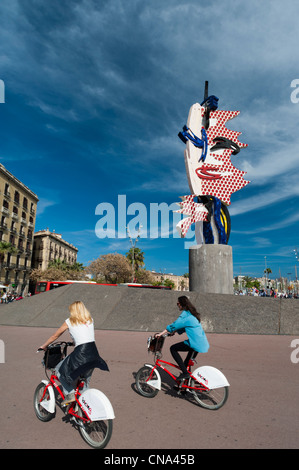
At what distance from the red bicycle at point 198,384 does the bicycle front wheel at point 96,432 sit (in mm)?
1622

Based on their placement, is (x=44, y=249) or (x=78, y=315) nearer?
(x=78, y=315)

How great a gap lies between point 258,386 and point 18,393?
4.15 metres

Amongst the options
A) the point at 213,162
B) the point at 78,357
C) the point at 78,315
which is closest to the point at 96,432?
the point at 78,357

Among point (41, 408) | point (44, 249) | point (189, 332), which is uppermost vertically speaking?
point (44, 249)

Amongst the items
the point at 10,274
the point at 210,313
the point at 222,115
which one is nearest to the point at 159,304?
the point at 210,313

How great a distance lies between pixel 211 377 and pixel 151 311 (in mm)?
9877

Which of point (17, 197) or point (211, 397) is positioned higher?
point (17, 197)

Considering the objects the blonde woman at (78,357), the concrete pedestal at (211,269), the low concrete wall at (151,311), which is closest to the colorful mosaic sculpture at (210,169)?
the concrete pedestal at (211,269)

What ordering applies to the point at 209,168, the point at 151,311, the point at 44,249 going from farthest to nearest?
the point at 44,249 → the point at 209,168 → the point at 151,311

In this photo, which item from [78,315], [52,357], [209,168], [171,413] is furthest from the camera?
[209,168]

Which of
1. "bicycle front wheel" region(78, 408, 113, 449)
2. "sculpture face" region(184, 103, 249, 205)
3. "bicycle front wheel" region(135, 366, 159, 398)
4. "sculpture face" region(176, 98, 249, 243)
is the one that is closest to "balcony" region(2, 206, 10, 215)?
"sculpture face" region(176, 98, 249, 243)

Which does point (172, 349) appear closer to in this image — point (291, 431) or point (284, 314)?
point (291, 431)

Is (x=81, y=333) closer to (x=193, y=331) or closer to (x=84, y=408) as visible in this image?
(x=84, y=408)

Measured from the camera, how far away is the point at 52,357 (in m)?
3.85
